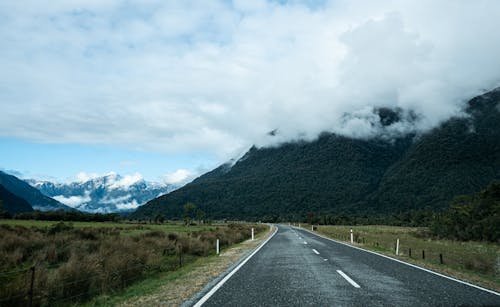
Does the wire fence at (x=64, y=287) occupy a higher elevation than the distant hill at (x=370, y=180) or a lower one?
lower

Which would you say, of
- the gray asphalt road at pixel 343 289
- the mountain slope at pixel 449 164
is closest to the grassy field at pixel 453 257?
the gray asphalt road at pixel 343 289

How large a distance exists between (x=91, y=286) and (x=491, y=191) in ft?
196

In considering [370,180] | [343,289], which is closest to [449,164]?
[370,180]

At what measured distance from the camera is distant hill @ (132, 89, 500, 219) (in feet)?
438

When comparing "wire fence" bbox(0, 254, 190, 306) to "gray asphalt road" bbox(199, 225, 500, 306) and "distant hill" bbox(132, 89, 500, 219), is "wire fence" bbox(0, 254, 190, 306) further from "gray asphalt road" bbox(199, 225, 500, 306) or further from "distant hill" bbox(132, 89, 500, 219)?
"distant hill" bbox(132, 89, 500, 219)

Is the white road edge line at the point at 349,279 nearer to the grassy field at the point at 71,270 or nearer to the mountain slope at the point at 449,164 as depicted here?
the grassy field at the point at 71,270

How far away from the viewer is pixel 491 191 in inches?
2108

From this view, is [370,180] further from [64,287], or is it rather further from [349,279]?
[64,287]

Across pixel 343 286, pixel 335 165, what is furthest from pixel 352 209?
pixel 343 286

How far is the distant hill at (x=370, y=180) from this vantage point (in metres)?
134

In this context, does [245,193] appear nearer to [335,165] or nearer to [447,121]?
[335,165]

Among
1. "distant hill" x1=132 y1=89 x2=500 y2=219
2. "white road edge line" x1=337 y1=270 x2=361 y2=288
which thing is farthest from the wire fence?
"distant hill" x1=132 y1=89 x2=500 y2=219

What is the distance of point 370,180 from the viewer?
16650 cm

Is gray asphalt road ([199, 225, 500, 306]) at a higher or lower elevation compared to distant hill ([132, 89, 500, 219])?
lower
